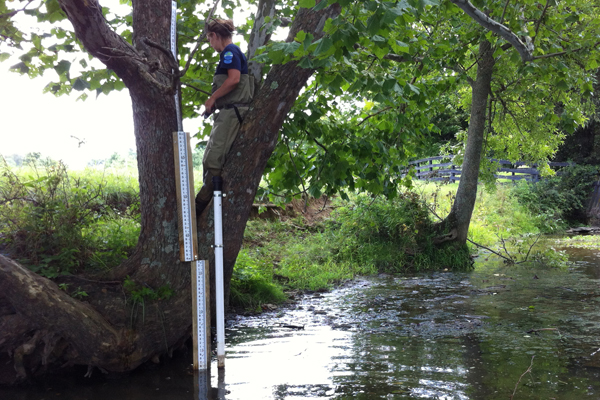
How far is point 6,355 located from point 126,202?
5632 millimetres

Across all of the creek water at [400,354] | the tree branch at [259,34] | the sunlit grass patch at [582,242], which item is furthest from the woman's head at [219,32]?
the sunlit grass patch at [582,242]

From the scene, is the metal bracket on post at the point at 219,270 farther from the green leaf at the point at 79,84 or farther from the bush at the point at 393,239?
the bush at the point at 393,239

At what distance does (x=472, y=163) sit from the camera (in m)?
11.7

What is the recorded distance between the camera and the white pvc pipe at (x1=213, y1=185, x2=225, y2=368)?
181 inches

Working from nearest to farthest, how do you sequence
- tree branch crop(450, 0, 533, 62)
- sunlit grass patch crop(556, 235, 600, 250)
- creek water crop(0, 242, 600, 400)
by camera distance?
1. creek water crop(0, 242, 600, 400)
2. tree branch crop(450, 0, 533, 62)
3. sunlit grass patch crop(556, 235, 600, 250)

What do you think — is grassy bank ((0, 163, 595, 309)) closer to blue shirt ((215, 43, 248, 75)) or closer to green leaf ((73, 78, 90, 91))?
green leaf ((73, 78, 90, 91))

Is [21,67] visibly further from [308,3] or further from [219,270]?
[308,3]

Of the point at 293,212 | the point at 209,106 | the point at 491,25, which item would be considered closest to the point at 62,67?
the point at 209,106

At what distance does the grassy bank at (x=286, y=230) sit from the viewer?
17.1 feet

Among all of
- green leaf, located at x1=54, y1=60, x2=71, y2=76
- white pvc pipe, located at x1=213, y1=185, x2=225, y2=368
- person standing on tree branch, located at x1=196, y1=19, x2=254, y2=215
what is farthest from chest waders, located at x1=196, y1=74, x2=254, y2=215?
green leaf, located at x1=54, y1=60, x2=71, y2=76

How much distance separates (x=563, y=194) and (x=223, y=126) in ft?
67.5

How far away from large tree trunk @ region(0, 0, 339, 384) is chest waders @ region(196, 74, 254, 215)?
99 mm

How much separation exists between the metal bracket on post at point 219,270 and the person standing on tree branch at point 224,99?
0.30 m

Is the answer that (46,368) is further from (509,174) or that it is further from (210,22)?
(509,174)
